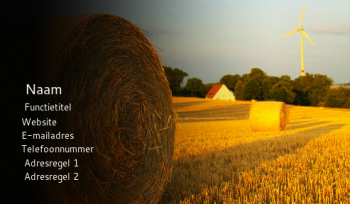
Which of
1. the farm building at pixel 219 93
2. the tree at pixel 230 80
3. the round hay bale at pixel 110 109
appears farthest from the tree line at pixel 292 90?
the round hay bale at pixel 110 109

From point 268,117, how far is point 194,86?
106 feet

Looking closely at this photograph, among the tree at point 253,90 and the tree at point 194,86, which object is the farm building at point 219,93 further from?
the tree at point 194,86

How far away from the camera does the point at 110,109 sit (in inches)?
120

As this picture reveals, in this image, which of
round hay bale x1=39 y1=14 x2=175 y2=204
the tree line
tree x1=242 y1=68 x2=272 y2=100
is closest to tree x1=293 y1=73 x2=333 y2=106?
the tree line

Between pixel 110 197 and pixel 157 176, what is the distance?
71cm

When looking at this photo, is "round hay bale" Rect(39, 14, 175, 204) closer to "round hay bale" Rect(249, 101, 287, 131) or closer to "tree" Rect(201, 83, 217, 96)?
"round hay bale" Rect(249, 101, 287, 131)

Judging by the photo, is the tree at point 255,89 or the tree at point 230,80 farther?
the tree at point 230,80

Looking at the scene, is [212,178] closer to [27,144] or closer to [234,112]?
[27,144]

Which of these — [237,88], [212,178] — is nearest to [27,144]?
[212,178]

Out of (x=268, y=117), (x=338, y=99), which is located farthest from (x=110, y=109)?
(x=338, y=99)

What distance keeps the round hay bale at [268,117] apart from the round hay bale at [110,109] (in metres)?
8.89

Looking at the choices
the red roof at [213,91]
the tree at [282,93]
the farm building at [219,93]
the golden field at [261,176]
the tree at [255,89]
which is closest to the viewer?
the golden field at [261,176]

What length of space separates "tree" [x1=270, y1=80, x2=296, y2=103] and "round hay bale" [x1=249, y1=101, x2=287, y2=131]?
3409 centimetres

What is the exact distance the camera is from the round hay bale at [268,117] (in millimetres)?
11617
